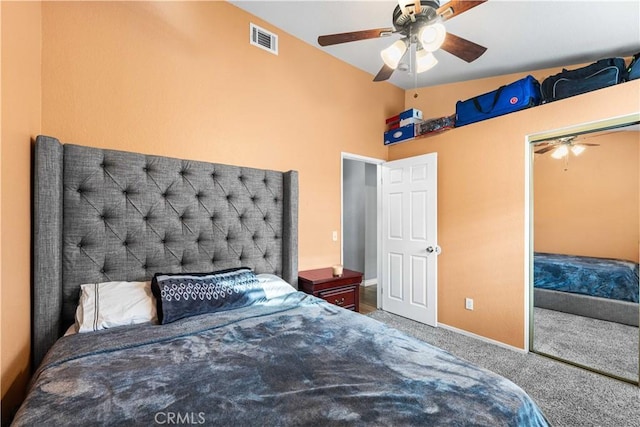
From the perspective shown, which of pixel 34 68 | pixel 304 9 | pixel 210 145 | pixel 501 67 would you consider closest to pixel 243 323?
pixel 210 145

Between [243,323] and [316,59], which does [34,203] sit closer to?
[243,323]

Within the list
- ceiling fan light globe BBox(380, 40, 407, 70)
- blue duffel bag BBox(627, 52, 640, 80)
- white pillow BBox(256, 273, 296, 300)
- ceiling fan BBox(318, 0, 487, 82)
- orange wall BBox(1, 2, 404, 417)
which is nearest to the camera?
orange wall BBox(1, 2, 404, 417)

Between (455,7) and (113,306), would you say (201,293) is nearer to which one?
(113,306)

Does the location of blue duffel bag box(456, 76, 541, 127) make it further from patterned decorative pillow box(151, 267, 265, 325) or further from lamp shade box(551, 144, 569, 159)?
patterned decorative pillow box(151, 267, 265, 325)

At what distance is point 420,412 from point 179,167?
2.00m

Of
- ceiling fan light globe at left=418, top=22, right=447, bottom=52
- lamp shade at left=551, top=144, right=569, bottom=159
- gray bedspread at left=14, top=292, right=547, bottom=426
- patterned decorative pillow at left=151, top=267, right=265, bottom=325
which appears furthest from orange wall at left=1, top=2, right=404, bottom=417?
lamp shade at left=551, top=144, right=569, bottom=159

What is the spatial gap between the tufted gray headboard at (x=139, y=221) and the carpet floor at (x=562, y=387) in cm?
191

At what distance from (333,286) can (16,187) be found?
2.13 metres

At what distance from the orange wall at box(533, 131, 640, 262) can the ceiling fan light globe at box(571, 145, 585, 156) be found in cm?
3

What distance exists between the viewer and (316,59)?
2967 millimetres

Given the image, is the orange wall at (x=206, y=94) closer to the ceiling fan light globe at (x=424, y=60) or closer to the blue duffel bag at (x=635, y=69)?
the ceiling fan light globe at (x=424, y=60)

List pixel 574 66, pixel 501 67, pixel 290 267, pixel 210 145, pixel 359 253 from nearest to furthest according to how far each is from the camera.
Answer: pixel 210 145, pixel 290 267, pixel 574 66, pixel 501 67, pixel 359 253

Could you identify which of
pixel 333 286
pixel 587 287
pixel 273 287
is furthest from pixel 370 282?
pixel 273 287

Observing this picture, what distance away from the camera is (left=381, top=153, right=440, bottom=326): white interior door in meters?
3.15
